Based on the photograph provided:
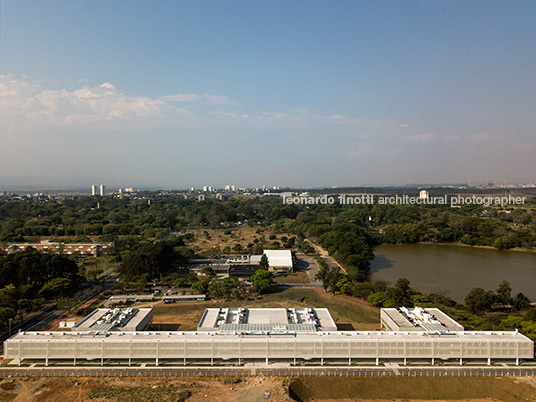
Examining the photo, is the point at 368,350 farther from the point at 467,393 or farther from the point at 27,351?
the point at 27,351

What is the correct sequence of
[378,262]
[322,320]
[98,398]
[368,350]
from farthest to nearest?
1. [378,262]
2. [322,320]
3. [368,350]
4. [98,398]

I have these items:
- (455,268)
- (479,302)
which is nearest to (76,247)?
(479,302)

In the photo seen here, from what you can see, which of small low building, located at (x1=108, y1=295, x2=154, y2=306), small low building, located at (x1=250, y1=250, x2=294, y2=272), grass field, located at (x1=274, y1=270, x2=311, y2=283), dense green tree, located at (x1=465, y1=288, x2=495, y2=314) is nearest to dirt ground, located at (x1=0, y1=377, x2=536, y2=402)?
dense green tree, located at (x1=465, y1=288, x2=495, y2=314)

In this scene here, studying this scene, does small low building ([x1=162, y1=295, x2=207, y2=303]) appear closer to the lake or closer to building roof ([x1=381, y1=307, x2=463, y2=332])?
building roof ([x1=381, y1=307, x2=463, y2=332])

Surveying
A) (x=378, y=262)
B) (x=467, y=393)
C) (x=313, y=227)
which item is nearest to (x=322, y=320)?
(x=467, y=393)

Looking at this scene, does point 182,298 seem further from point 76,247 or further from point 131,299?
point 76,247

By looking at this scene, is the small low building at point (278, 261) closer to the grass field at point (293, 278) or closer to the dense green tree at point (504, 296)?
the grass field at point (293, 278)

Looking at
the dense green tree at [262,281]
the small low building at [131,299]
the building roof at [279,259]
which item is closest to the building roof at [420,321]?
the dense green tree at [262,281]
